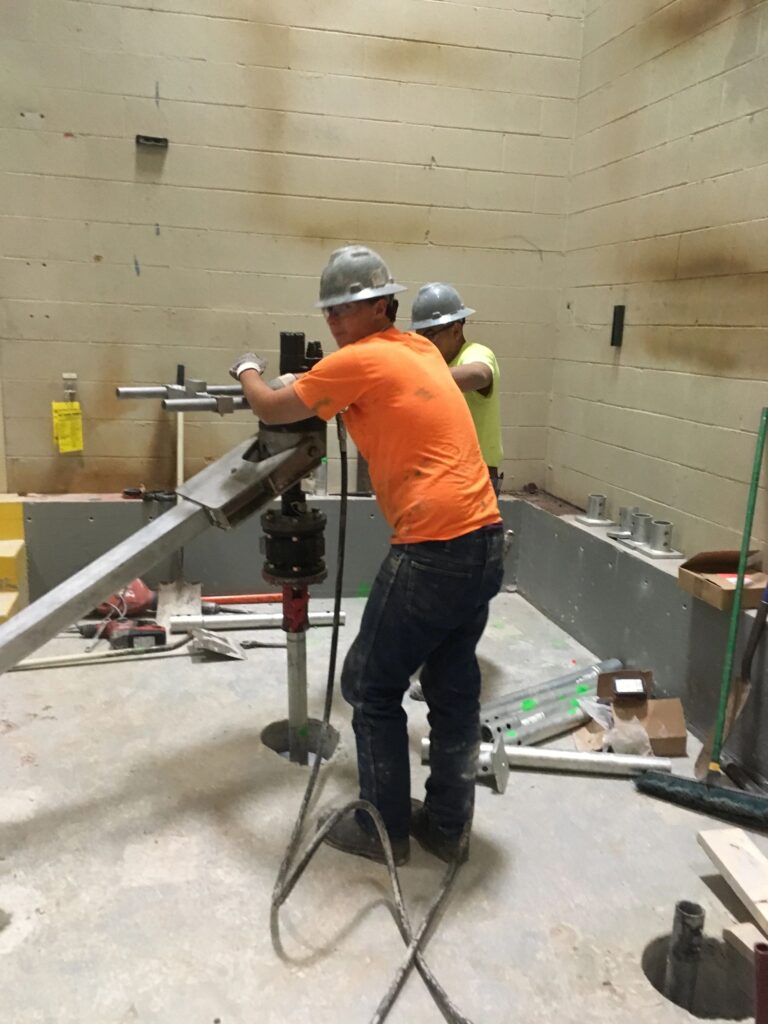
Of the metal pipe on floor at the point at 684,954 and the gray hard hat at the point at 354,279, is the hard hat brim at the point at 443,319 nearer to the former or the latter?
the gray hard hat at the point at 354,279

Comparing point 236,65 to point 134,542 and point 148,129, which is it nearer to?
point 148,129

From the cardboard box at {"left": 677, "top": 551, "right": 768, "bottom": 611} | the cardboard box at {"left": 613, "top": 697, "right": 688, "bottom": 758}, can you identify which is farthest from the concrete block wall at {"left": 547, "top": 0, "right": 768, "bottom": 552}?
the cardboard box at {"left": 613, "top": 697, "right": 688, "bottom": 758}

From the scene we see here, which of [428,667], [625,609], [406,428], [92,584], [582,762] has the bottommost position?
[582,762]

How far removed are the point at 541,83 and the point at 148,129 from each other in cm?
203

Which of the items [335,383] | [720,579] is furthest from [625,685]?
[335,383]

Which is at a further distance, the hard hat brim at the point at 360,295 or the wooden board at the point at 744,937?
the hard hat brim at the point at 360,295

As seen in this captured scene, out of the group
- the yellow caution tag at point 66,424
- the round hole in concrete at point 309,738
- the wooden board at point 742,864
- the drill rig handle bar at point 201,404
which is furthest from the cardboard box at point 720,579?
the yellow caution tag at point 66,424

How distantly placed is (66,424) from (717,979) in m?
3.45

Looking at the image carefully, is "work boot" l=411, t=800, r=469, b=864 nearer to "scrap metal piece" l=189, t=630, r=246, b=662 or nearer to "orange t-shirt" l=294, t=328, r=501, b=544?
"orange t-shirt" l=294, t=328, r=501, b=544

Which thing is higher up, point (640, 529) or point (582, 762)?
point (640, 529)

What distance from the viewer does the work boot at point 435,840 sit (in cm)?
199

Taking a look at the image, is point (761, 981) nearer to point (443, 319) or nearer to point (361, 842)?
point (361, 842)

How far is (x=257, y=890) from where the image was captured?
1878 millimetres

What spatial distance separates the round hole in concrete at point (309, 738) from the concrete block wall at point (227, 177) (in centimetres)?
177
